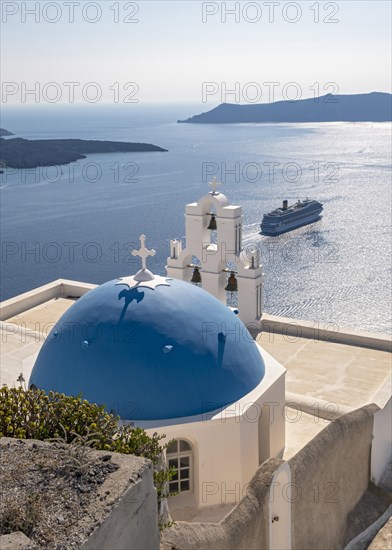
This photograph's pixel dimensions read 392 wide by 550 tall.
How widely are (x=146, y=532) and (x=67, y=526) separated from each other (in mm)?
1585

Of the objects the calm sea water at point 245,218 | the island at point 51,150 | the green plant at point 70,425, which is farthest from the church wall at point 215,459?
the island at point 51,150

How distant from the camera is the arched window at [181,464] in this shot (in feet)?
42.2

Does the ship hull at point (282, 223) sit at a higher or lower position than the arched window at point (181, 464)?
higher

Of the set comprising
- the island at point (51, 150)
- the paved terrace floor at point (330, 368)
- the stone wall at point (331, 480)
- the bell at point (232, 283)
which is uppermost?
the island at point (51, 150)

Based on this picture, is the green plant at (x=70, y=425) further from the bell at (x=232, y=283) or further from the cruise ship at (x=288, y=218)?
the cruise ship at (x=288, y=218)

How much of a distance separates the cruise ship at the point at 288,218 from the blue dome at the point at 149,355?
186 feet

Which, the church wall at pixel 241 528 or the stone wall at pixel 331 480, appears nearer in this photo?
the church wall at pixel 241 528

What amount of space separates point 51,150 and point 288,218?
58566mm

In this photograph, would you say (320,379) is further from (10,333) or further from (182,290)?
(10,333)

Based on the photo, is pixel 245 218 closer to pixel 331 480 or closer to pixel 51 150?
pixel 51 150

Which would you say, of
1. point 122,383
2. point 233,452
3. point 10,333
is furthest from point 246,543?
point 10,333

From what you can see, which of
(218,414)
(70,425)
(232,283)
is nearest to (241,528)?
(218,414)

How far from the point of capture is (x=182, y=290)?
1423 centimetres

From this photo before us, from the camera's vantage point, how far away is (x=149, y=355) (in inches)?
508
